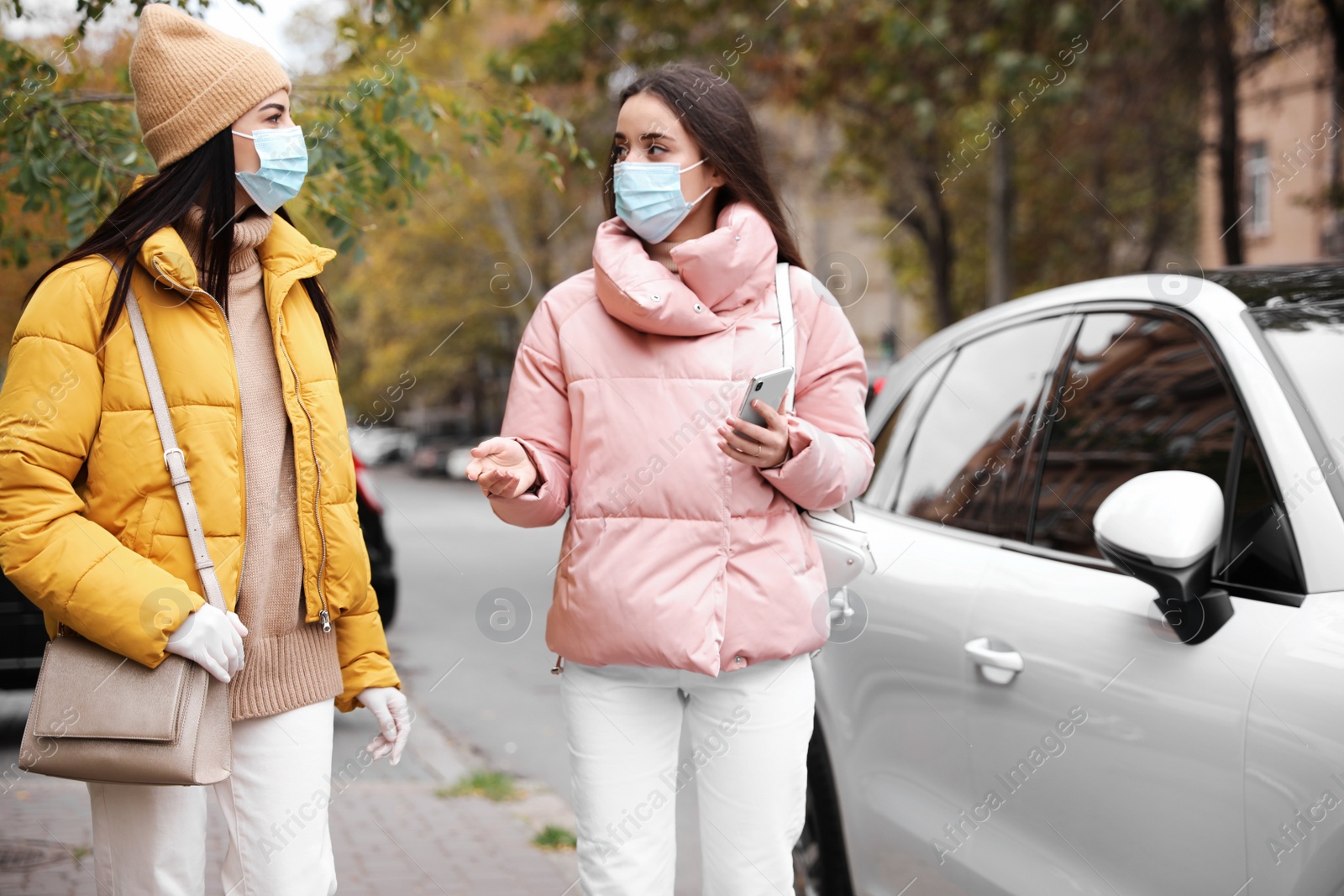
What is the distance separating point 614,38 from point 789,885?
475 inches

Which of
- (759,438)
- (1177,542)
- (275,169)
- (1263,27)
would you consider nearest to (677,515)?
(759,438)

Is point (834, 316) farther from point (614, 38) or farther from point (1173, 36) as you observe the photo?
point (614, 38)

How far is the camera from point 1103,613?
2.48 m

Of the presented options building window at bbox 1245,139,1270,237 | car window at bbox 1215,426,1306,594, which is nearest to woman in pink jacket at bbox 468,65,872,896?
car window at bbox 1215,426,1306,594

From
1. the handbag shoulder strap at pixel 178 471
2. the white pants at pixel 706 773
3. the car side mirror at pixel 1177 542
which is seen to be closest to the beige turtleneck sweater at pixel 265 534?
the handbag shoulder strap at pixel 178 471

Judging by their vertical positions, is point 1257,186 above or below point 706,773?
below

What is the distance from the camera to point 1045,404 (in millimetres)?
3141

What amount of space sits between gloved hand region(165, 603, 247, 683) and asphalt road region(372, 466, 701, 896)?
0.93 metres

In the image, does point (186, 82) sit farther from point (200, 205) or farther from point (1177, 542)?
point (1177, 542)

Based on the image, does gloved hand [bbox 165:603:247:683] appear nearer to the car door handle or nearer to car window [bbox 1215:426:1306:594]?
the car door handle

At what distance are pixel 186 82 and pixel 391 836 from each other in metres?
3.27

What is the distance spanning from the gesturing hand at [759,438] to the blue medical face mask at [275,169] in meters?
0.88

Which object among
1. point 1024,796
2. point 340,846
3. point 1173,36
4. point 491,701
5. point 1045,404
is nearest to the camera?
point 1024,796

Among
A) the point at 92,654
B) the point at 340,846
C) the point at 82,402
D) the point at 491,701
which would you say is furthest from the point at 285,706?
the point at 491,701
